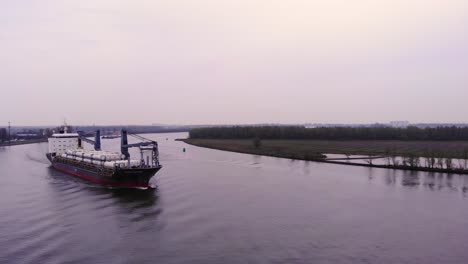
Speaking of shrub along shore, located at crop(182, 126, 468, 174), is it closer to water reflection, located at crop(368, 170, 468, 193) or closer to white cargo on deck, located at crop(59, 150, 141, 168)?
water reflection, located at crop(368, 170, 468, 193)

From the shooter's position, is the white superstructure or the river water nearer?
the river water

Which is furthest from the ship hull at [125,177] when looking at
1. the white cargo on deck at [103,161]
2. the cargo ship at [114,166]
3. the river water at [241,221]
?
the river water at [241,221]

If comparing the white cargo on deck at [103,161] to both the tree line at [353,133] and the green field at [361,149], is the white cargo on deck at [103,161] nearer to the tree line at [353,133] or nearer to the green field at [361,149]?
the green field at [361,149]

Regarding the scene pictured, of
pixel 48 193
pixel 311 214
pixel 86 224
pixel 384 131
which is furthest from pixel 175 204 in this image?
pixel 384 131

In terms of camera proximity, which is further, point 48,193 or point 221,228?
point 48,193

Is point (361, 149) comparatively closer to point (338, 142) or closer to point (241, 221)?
point (338, 142)

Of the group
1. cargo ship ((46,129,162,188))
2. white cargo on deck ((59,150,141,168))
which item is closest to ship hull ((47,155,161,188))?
cargo ship ((46,129,162,188))

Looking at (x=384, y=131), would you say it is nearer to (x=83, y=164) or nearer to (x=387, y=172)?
(x=387, y=172)
